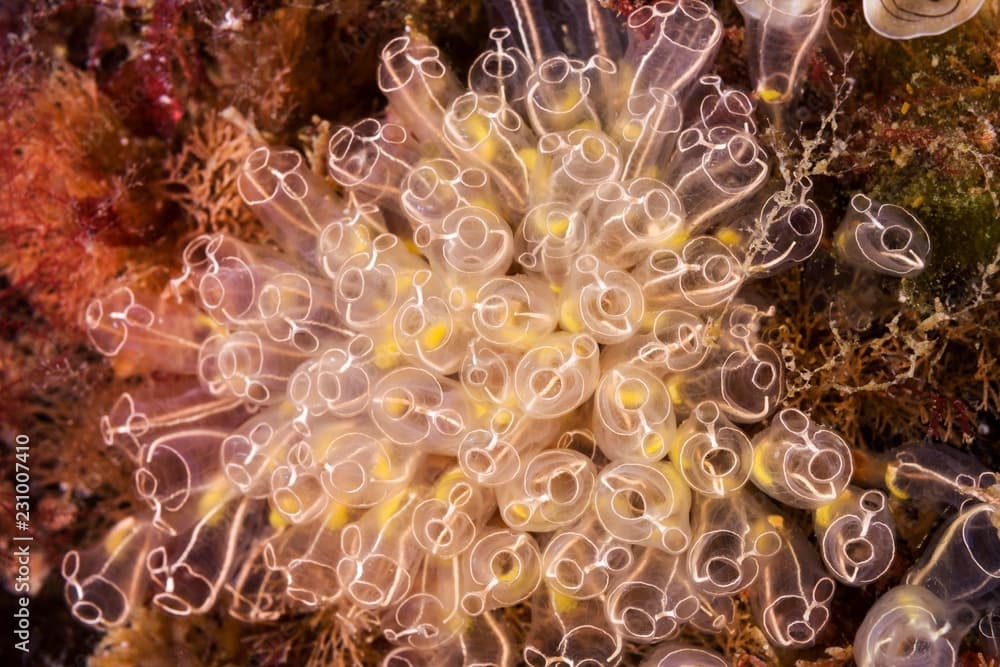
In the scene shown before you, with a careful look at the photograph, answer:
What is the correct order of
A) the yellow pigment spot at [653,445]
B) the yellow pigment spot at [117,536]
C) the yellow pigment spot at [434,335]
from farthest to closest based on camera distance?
the yellow pigment spot at [117,536] → the yellow pigment spot at [434,335] → the yellow pigment spot at [653,445]

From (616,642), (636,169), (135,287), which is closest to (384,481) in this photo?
(616,642)

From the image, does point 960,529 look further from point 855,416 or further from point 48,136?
point 48,136

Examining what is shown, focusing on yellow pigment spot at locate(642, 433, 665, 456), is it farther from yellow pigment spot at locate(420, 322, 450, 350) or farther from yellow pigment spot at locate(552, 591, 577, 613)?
yellow pigment spot at locate(420, 322, 450, 350)

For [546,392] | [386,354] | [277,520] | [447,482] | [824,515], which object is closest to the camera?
[546,392]

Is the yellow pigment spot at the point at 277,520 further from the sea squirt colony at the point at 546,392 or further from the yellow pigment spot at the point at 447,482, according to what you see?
the yellow pigment spot at the point at 447,482

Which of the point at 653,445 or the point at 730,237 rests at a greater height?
the point at 730,237

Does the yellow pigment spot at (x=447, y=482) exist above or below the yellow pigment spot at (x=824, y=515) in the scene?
above

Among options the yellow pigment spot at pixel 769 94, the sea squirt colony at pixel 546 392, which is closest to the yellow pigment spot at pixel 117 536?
the sea squirt colony at pixel 546 392

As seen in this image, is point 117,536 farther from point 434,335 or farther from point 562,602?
point 562,602

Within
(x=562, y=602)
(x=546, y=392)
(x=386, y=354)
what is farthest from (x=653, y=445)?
(x=386, y=354)
